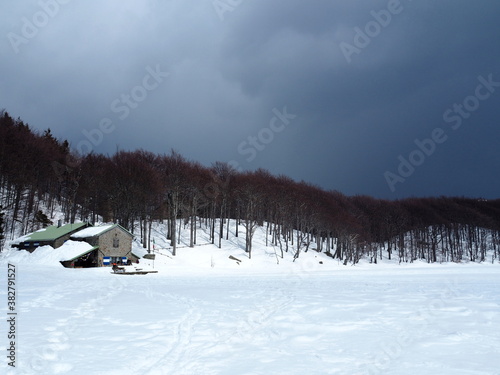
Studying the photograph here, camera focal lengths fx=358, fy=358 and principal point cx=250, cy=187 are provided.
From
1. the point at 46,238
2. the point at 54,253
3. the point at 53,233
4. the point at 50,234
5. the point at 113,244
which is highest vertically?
the point at 53,233

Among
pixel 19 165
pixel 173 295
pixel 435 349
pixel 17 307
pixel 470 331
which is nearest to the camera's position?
pixel 435 349

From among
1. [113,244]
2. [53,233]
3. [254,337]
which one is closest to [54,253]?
[53,233]

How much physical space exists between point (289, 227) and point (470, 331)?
63.4 meters

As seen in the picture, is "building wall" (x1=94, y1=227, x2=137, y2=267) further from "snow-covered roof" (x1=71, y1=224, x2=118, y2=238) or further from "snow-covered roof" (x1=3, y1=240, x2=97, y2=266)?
"snow-covered roof" (x1=3, y1=240, x2=97, y2=266)

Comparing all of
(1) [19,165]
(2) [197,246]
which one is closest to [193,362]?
(2) [197,246]

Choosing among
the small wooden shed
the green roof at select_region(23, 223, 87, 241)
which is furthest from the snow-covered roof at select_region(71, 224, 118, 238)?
the green roof at select_region(23, 223, 87, 241)

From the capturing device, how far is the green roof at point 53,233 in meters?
48.4

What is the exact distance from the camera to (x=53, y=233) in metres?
49.7

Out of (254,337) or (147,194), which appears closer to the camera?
(254,337)

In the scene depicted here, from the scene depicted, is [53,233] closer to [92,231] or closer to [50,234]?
[50,234]

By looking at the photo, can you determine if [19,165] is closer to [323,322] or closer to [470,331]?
[323,322]

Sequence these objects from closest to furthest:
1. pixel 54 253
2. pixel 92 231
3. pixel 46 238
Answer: pixel 54 253 → pixel 46 238 → pixel 92 231

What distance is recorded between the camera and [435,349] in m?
Answer: 8.61

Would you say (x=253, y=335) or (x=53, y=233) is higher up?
(x=53, y=233)
